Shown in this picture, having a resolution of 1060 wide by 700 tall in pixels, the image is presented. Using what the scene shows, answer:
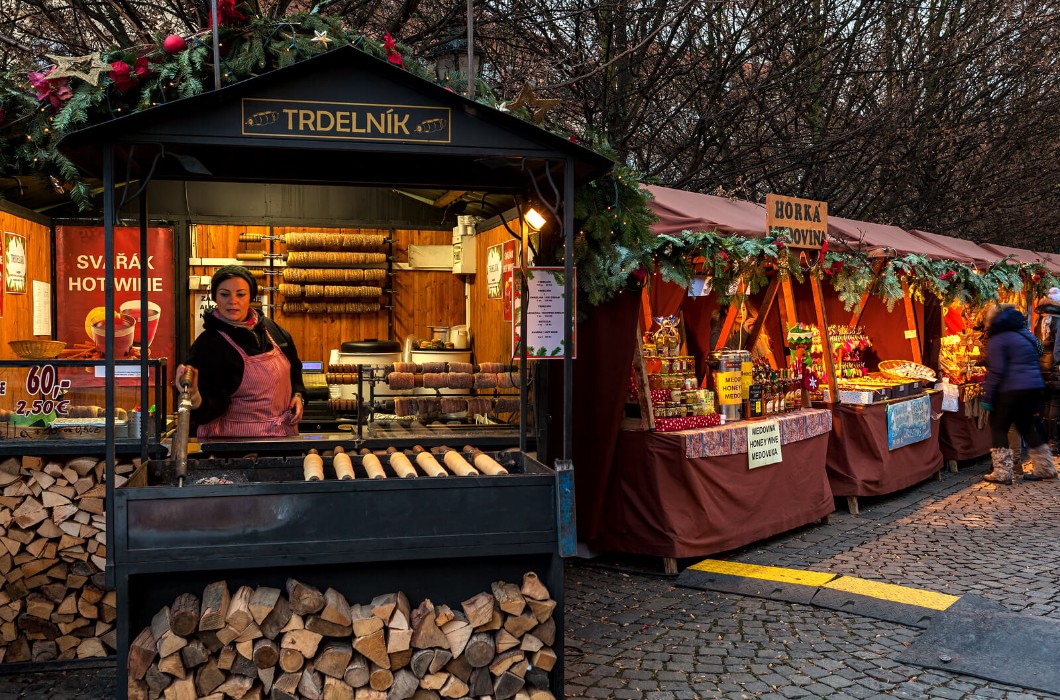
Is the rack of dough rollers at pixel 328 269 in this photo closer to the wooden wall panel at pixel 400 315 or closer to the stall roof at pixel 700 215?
the wooden wall panel at pixel 400 315

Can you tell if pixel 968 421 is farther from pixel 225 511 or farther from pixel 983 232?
pixel 983 232

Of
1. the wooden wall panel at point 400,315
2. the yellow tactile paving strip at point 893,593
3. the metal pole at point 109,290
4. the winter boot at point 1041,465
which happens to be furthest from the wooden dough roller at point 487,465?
the winter boot at point 1041,465

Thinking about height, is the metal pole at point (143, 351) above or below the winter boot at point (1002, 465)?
above

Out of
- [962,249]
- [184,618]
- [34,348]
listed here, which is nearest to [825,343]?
[962,249]

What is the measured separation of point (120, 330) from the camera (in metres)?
6.79

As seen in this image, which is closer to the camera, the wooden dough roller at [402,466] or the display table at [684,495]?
the wooden dough roller at [402,466]

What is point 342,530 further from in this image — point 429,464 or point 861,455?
point 861,455

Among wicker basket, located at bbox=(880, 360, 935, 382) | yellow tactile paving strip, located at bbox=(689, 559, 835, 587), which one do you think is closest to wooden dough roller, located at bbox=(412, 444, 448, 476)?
yellow tactile paving strip, located at bbox=(689, 559, 835, 587)

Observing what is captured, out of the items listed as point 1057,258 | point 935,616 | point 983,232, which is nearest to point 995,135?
point 1057,258

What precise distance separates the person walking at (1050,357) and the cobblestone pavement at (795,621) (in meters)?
2.87

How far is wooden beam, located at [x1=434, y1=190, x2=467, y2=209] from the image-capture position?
26.4ft

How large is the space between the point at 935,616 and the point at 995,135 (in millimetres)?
14163

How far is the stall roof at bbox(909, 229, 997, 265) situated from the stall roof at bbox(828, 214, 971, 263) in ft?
0.51

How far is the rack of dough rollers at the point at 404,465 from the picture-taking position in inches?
162
